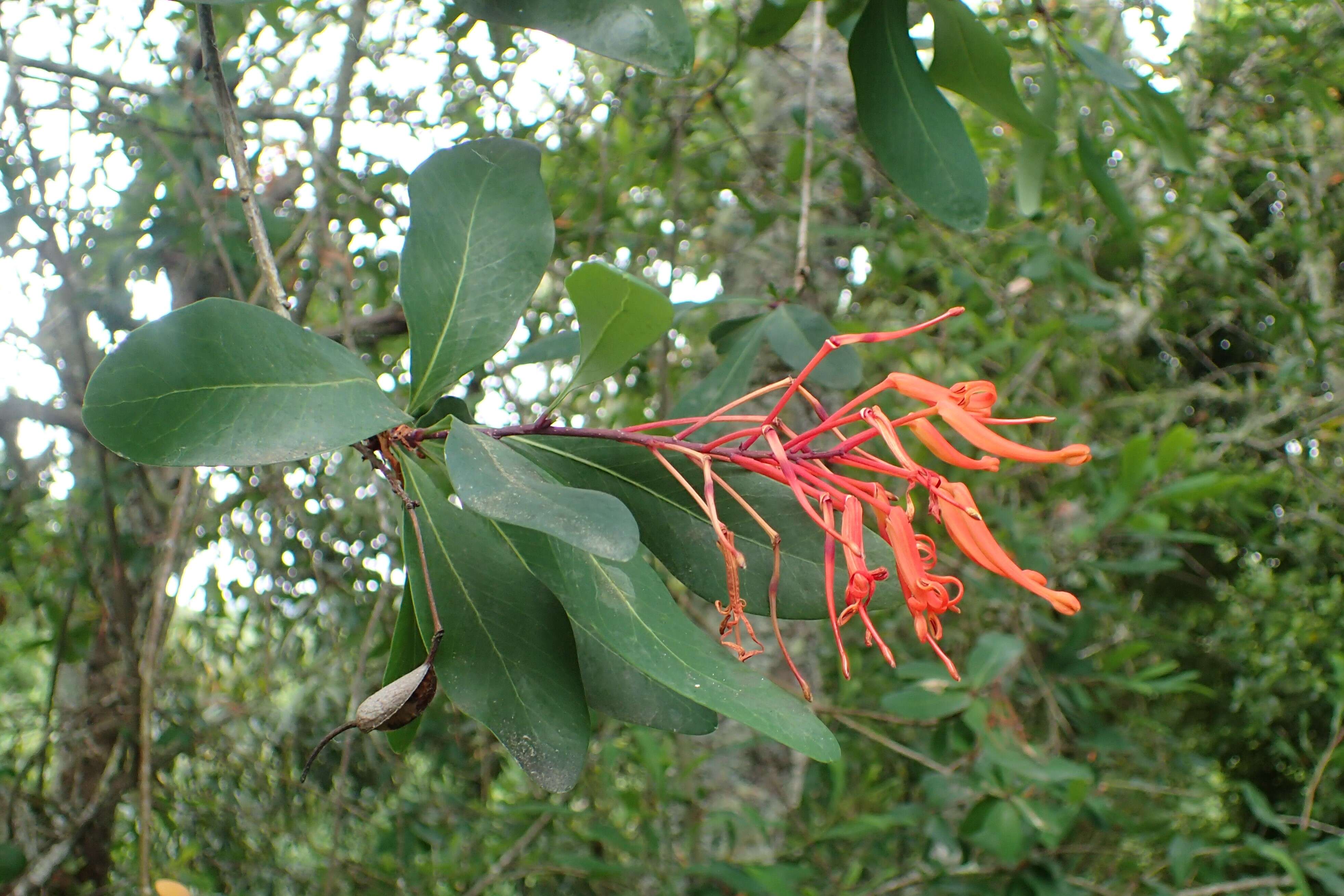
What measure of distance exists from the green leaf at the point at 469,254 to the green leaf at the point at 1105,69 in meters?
0.71

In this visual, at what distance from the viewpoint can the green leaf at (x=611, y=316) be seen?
54cm

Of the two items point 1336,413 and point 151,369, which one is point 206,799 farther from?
point 1336,413

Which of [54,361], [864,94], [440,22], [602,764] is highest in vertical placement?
[440,22]

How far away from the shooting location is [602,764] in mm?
1868

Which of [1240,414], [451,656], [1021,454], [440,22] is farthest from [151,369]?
[1240,414]

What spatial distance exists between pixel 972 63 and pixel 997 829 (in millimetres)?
1163

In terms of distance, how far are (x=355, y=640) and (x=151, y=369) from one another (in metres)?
1.47

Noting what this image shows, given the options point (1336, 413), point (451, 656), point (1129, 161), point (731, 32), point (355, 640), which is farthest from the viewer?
point (1129, 161)

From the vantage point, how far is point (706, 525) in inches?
25.5

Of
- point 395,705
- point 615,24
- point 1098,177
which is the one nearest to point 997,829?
point 1098,177

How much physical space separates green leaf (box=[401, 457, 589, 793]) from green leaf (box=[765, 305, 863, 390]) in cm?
43

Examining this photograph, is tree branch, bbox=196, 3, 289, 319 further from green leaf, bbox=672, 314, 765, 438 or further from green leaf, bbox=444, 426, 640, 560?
green leaf, bbox=672, 314, 765, 438

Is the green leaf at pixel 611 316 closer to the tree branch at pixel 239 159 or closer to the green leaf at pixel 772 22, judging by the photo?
the tree branch at pixel 239 159

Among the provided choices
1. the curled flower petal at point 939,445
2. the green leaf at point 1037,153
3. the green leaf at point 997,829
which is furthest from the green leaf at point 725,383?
the green leaf at point 997,829
